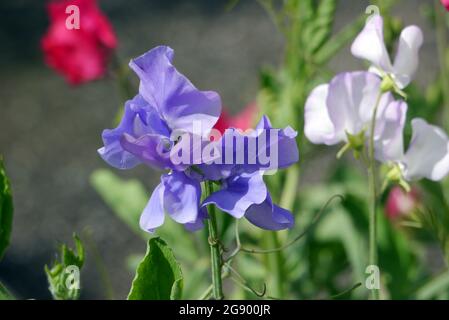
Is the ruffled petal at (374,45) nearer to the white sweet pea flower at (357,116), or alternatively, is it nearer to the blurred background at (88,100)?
the white sweet pea flower at (357,116)

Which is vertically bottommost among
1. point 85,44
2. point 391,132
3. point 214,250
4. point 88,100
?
point 214,250

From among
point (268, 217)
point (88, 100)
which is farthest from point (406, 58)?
point (88, 100)

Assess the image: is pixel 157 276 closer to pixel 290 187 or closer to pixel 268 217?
pixel 268 217

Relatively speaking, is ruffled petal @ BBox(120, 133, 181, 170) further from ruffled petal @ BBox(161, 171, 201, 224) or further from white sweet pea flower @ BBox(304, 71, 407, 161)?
white sweet pea flower @ BBox(304, 71, 407, 161)

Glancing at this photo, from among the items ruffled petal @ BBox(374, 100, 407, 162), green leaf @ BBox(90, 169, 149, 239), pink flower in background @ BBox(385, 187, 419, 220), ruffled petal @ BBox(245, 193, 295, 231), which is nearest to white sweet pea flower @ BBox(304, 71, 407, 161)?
ruffled petal @ BBox(374, 100, 407, 162)

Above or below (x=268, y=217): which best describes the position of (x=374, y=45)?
above
